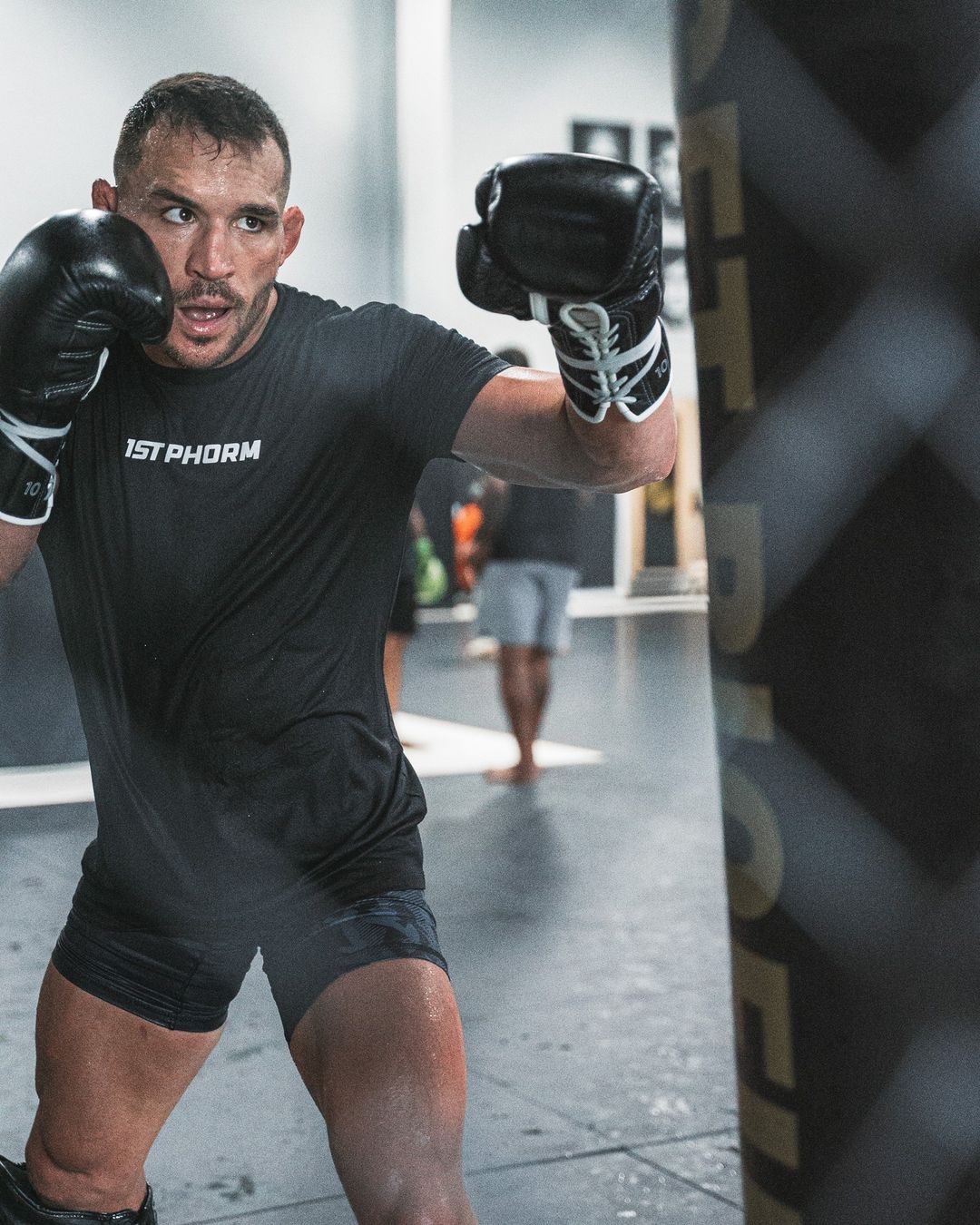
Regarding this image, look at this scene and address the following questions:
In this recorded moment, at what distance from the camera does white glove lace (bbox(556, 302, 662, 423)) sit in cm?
137

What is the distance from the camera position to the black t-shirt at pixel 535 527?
5.95 m

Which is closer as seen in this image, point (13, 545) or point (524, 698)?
point (13, 545)

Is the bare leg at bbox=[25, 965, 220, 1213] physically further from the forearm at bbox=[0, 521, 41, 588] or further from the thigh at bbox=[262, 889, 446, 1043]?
the forearm at bbox=[0, 521, 41, 588]

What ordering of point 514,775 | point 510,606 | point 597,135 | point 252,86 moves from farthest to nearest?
point 597,135 → point 252,86 → point 514,775 → point 510,606

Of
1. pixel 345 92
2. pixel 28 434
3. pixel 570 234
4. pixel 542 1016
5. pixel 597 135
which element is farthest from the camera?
pixel 597 135

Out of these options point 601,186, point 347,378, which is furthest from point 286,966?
point 601,186

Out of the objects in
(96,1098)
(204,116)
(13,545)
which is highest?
(204,116)

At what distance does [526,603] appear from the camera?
5914mm

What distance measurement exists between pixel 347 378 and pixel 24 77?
7595 millimetres

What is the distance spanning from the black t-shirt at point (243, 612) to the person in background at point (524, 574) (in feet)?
13.0

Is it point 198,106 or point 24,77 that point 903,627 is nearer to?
point 198,106

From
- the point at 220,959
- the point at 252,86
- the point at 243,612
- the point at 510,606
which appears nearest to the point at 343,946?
the point at 220,959

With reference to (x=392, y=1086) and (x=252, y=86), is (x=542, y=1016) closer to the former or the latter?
(x=392, y=1086)

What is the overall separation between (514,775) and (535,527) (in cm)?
100
